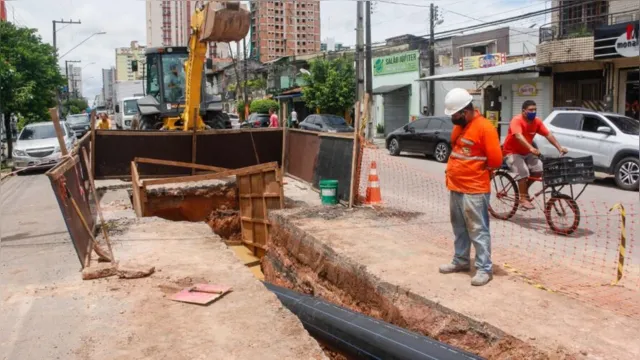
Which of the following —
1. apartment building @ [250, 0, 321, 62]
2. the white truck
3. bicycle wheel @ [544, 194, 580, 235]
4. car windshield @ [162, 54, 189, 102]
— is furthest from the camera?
the white truck

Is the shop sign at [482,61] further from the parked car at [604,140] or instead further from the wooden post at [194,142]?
the wooden post at [194,142]

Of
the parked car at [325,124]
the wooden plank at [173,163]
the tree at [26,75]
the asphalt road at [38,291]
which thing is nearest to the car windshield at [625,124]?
the wooden plank at [173,163]

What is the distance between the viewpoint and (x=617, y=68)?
20078mm

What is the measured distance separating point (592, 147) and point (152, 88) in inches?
451

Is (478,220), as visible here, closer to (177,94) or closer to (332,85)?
(177,94)

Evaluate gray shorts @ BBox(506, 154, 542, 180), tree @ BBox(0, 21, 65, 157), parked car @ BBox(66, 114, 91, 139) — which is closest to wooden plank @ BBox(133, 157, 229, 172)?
gray shorts @ BBox(506, 154, 542, 180)

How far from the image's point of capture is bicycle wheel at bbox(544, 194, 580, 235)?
328 inches

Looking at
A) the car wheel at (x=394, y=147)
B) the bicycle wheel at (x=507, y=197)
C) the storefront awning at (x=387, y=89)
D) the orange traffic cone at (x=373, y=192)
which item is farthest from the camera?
the storefront awning at (x=387, y=89)

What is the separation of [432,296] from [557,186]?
163 inches

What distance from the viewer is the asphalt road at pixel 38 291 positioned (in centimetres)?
458

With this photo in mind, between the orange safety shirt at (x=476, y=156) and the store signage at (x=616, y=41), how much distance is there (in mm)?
14307

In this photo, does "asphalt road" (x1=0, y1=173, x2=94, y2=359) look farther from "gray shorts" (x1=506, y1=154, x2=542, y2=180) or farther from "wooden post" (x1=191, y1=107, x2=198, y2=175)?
"gray shorts" (x1=506, y1=154, x2=542, y2=180)

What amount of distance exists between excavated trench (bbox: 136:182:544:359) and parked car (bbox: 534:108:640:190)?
715 cm

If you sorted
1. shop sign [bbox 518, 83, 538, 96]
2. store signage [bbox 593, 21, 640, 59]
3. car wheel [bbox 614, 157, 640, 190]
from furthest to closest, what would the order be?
shop sign [bbox 518, 83, 538, 96]
store signage [bbox 593, 21, 640, 59]
car wheel [bbox 614, 157, 640, 190]
